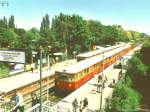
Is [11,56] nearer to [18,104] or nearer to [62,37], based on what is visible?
[18,104]

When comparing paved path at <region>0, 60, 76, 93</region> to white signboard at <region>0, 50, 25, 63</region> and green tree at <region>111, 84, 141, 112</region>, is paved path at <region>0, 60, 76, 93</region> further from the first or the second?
green tree at <region>111, 84, 141, 112</region>

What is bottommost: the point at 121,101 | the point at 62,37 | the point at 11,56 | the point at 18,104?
the point at 121,101

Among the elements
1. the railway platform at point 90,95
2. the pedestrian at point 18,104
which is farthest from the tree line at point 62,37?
the pedestrian at point 18,104

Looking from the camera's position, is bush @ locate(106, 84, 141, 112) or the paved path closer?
bush @ locate(106, 84, 141, 112)

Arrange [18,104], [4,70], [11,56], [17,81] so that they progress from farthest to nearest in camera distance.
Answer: [4,70] < [17,81] < [11,56] < [18,104]

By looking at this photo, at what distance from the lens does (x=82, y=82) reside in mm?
43875

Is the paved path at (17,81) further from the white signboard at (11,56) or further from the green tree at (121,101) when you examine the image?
the green tree at (121,101)

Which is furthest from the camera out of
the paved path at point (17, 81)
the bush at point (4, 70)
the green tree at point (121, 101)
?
the bush at point (4, 70)

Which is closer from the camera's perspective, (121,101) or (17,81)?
(121,101)

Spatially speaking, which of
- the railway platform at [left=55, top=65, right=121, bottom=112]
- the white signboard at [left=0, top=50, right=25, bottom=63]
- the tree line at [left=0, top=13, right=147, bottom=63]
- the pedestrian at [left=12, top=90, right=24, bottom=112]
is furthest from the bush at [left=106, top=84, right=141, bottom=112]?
the tree line at [left=0, top=13, right=147, bottom=63]

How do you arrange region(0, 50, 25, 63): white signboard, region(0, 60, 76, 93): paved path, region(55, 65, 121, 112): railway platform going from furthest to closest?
region(0, 60, 76, 93): paved path, region(55, 65, 121, 112): railway platform, region(0, 50, 25, 63): white signboard

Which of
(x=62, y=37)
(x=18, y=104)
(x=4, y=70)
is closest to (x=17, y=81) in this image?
(x=4, y=70)

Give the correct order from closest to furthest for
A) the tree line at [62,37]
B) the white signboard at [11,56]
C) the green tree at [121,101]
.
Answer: the white signboard at [11,56] → the green tree at [121,101] → the tree line at [62,37]

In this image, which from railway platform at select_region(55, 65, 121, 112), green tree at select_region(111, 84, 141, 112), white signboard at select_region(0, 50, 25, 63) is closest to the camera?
white signboard at select_region(0, 50, 25, 63)
